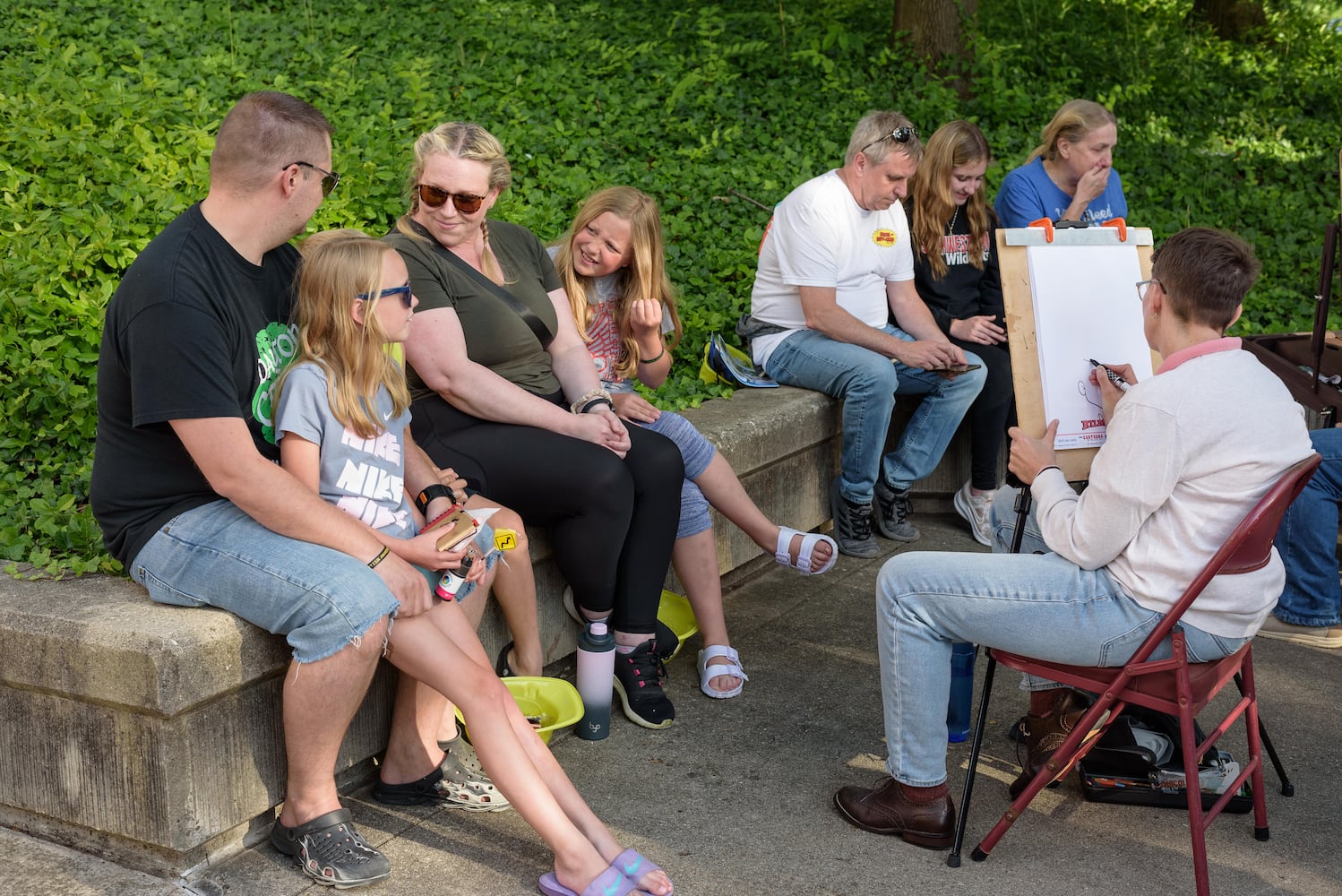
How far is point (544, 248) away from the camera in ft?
14.1

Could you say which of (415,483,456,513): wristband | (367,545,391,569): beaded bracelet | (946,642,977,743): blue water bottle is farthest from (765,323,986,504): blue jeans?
(367,545,391,569): beaded bracelet

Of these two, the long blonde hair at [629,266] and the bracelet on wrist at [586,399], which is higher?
the long blonde hair at [629,266]

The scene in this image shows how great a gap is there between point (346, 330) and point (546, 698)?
3.87 ft

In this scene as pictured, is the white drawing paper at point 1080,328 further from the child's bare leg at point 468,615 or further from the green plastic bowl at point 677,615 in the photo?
the child's bare leg at point 468,615

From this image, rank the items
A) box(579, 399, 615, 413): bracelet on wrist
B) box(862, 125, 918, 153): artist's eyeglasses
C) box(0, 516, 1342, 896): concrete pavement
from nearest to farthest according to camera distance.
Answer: box(0, 516, 1342, 896): concrete pavement → box(579, 399, 615, 413): bracelet on wrist → box(862, 125, 918, 153): artist's eyeglasses

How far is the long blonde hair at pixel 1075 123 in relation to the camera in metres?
5.80

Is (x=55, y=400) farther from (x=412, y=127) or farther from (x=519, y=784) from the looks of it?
(x=412, y=127)

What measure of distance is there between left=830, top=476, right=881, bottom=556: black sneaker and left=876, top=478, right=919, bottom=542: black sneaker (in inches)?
9.2

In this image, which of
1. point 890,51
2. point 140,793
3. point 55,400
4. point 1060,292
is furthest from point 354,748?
point 890,51

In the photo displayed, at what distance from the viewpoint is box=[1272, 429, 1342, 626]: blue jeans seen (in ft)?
14.9

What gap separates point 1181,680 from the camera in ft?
9.58

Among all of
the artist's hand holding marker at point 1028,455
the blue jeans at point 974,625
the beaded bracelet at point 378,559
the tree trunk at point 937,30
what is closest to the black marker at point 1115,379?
the artist's hand holding marker at point 1028,455

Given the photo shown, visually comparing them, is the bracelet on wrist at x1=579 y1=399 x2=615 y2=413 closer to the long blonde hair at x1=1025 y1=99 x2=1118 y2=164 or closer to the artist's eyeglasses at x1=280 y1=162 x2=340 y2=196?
the artist's eyeglasses at x1=280 y1=162 x2=340 y2=196

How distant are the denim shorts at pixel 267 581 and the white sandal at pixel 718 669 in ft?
4.48
